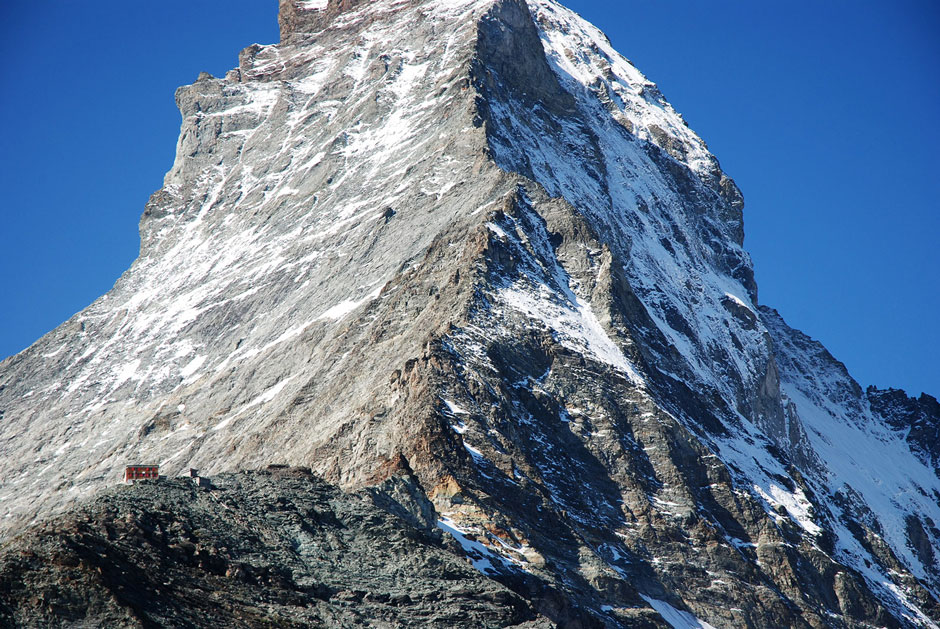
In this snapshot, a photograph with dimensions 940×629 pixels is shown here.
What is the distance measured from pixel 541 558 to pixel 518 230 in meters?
61.1

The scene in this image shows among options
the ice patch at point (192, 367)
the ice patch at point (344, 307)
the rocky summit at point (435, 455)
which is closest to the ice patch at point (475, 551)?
the rocky summit at point (435, 455)

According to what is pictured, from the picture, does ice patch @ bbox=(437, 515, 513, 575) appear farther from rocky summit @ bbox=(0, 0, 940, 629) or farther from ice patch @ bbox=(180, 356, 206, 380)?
ice patch @ bbox=(180, 356, 206, 380)

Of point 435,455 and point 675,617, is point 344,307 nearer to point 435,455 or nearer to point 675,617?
point 435,455

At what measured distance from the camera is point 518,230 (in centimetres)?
15312

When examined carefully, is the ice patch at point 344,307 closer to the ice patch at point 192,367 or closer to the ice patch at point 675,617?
the ice patch at point 192,367

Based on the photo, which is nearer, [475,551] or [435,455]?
[475,551]

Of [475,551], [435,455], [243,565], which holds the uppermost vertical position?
[435,455]

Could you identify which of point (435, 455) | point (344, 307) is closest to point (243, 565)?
point (435, 455)

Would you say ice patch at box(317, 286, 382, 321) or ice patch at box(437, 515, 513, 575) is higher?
ice patch at box(317, 286, 382, 321)

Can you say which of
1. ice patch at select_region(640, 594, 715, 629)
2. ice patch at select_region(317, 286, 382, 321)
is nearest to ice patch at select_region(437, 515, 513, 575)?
ice patch at select_region(640, 594, 715, 629)

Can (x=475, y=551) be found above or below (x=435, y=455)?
below

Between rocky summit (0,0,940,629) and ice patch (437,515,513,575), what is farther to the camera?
ice patch (437,515,513,575)

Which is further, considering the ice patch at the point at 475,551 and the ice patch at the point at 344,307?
the ice patch at the point at 344,307

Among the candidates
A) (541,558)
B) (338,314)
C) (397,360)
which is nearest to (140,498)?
(541,558)
